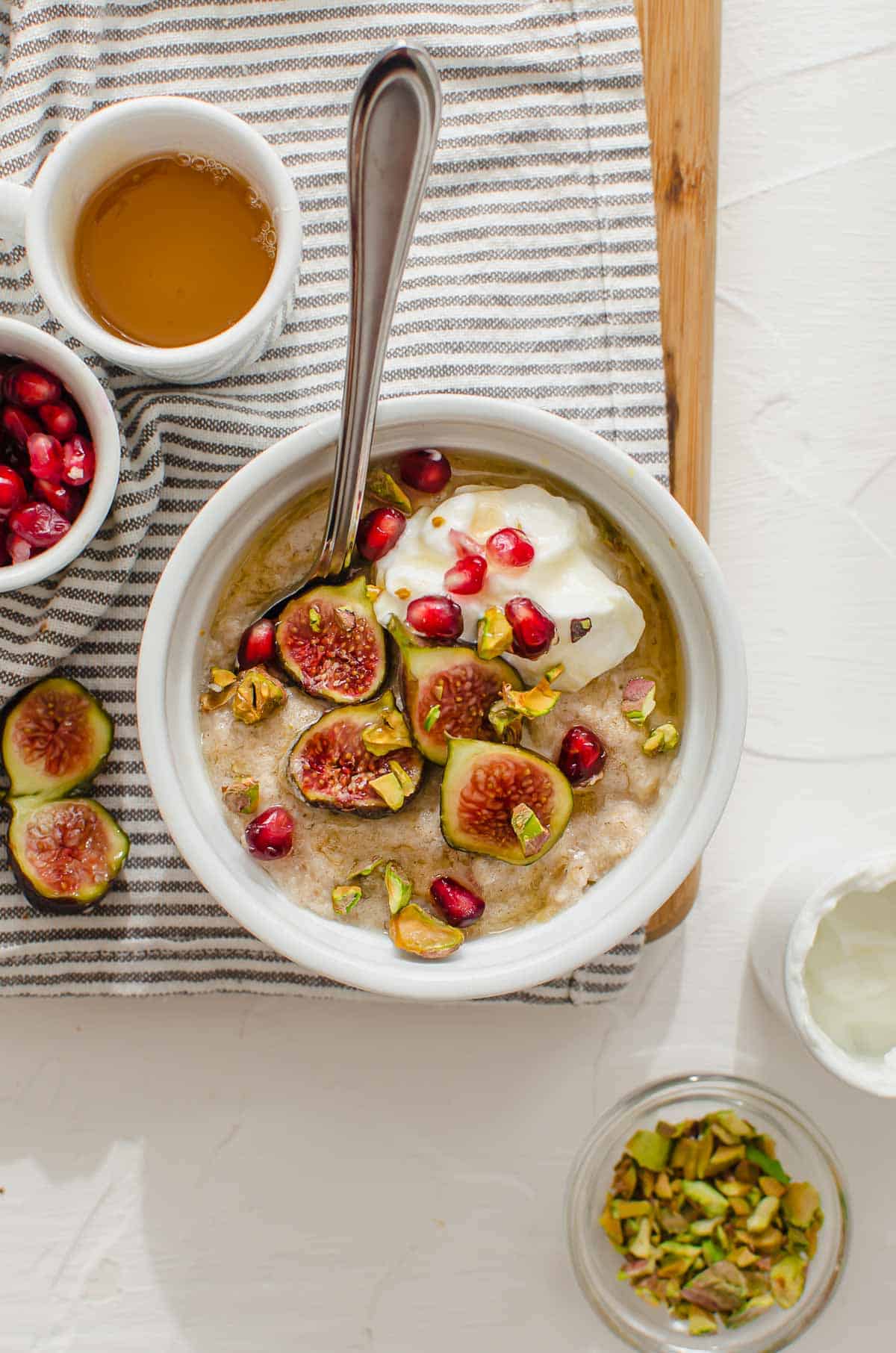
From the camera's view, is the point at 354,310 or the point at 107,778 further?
the point at 107,778

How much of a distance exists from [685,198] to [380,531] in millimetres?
662

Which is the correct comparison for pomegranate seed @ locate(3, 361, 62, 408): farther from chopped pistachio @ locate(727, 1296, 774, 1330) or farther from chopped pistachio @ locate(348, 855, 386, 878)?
chopped pistachio @ locate(727, 1296, 774, 1330)

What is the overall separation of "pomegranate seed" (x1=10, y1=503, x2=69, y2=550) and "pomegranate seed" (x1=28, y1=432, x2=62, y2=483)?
0.04 m

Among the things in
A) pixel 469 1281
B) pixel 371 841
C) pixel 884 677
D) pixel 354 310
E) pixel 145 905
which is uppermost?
pixel 354 310

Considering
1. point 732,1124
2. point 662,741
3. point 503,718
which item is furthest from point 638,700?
point 732,1124

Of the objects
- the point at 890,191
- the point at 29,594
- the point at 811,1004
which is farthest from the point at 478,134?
the point at 811,1004

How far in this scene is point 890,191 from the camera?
5.97 ft

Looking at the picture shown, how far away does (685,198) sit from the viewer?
5.36ft

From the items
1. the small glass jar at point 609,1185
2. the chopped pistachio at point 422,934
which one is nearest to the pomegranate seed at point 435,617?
the chopped pistachio at point 422,934

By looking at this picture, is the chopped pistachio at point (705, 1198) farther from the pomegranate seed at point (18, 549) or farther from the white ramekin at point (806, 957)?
the pomegranate seed at point (18, 549)

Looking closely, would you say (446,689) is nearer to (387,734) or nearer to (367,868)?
(387,734)

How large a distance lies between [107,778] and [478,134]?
103cm

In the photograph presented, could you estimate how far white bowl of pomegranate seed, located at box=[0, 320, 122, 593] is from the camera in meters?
1.49

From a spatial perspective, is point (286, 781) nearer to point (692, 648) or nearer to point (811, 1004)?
point (692, 648)
